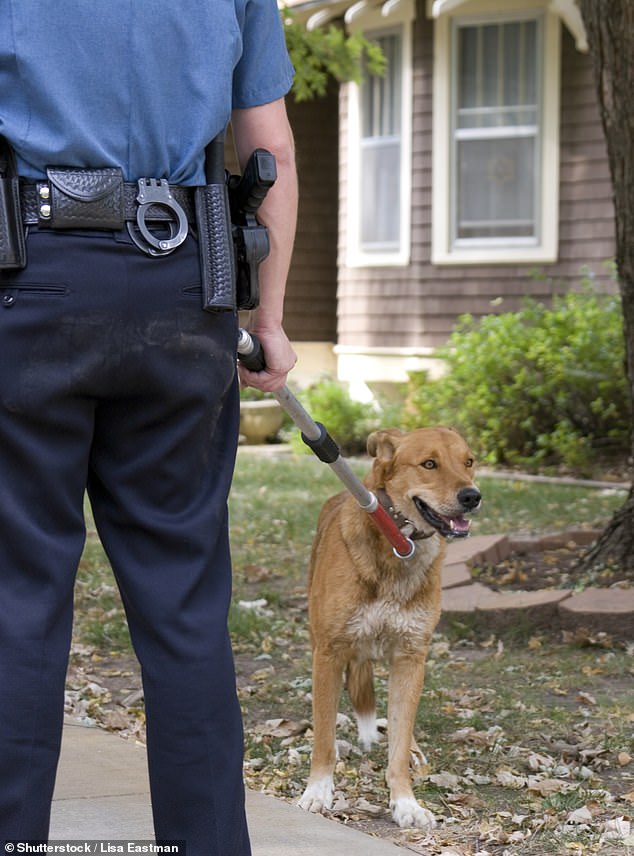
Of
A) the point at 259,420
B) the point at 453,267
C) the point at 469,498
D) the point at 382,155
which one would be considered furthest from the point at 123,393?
the point at 382,155

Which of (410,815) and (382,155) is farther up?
(382,155)

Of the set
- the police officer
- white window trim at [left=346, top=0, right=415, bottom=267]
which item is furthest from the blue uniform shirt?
white window trim at [left=346, top=0, right=415, bottom=267]

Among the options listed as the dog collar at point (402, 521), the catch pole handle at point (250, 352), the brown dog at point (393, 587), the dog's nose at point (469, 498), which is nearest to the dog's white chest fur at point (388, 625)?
the brown dog at point (393, 587)

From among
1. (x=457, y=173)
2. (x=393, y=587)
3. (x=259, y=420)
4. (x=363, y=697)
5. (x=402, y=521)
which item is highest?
(x=457, y=173)

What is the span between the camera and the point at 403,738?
406 centimetres

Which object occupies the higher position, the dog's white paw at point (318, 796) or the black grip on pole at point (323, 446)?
A: the black grip on pole at point (323, 446)

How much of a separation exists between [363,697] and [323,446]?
1.52 metres

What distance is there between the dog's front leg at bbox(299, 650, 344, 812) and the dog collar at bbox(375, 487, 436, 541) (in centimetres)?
47

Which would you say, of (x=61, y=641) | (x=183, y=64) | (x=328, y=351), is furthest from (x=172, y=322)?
(x=328, y=351)

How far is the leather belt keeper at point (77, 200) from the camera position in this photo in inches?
92.4

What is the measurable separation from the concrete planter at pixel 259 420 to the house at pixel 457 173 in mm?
983

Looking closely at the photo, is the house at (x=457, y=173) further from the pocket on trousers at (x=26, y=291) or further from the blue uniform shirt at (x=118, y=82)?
the pocket on trousers at (x=26, y=291)

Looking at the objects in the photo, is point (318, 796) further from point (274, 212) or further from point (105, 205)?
point (105, 205)

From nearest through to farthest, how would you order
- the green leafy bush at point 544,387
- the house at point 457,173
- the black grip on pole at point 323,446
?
the black grip on pole at point 323,446 < the green leafy bush at point 544,387 < the house at point 457,173
